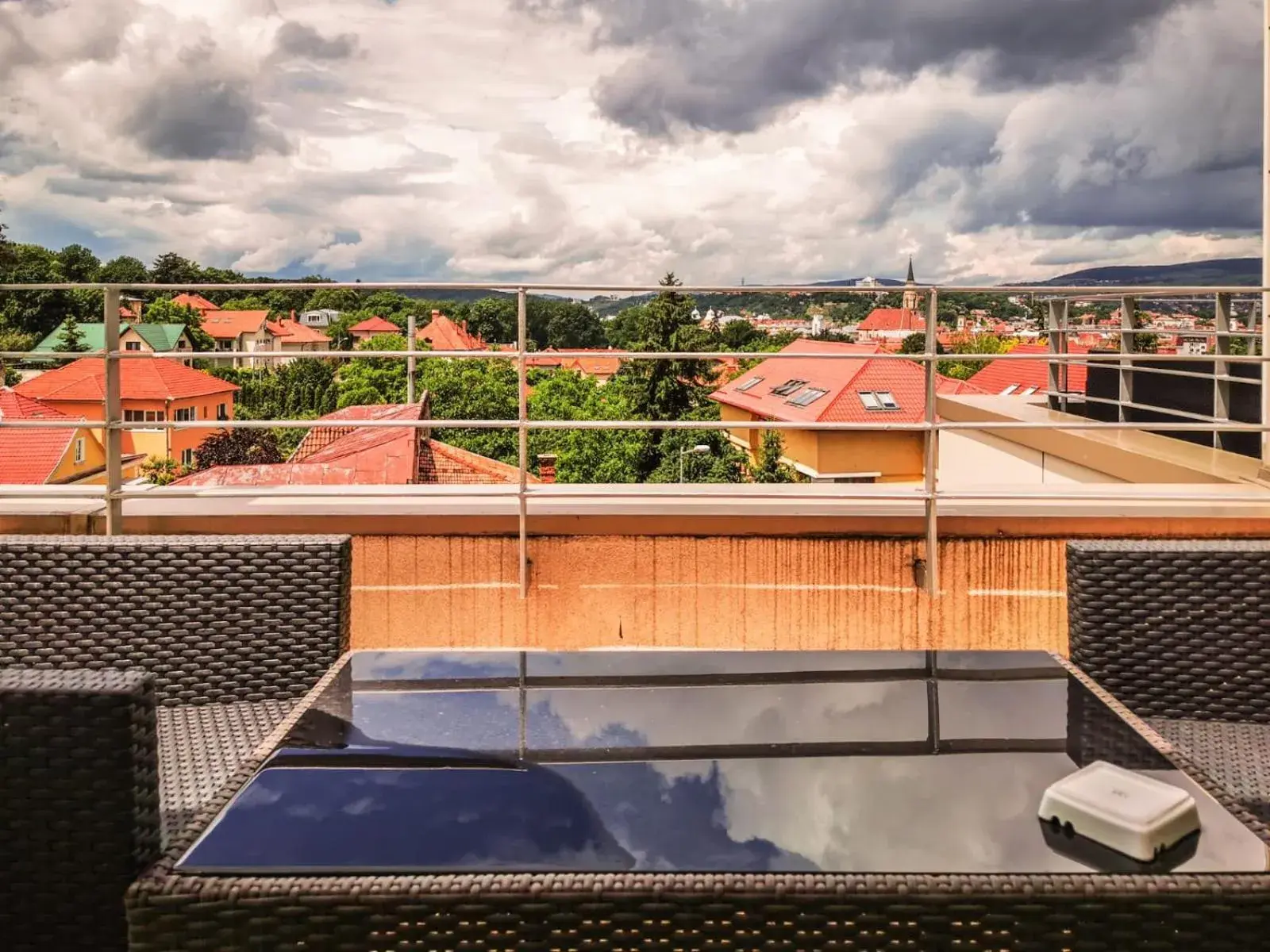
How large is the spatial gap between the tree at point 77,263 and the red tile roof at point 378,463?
323 inches

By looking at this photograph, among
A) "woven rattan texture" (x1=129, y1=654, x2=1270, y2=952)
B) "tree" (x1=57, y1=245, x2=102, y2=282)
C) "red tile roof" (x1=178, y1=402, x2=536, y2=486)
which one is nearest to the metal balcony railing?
"woven rattan texture" (x1=129, y1=654, x2=1270, y2=952)

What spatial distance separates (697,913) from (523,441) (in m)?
1.69

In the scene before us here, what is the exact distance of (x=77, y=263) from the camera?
1425 inches

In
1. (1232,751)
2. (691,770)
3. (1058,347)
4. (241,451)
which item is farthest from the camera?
(241,451)

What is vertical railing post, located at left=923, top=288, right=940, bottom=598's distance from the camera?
8.10 feet

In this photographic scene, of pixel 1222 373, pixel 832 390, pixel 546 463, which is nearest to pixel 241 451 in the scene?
pixel 832 390

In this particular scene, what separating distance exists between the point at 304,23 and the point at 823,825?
109 m

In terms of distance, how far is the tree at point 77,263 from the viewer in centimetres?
3066

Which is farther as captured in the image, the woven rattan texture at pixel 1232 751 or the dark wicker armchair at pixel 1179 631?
the dark wicker armchair at pixel 1179 631

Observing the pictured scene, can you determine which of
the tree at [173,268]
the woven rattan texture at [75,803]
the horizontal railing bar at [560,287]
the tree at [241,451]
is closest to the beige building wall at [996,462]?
the horizontal railing bar at [560,287]

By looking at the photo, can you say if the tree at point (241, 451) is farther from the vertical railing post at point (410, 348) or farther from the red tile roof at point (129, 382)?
the vertical railing post at point (410, 348)

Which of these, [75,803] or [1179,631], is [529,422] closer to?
[1179,631]

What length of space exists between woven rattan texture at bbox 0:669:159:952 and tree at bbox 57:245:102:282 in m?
31.4

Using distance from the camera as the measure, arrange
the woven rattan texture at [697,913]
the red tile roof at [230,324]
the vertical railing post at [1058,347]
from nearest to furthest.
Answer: the woven rattan texture at [697,913]
the vertical railing post at [1058,347]
the red tile roof at [230,324]
